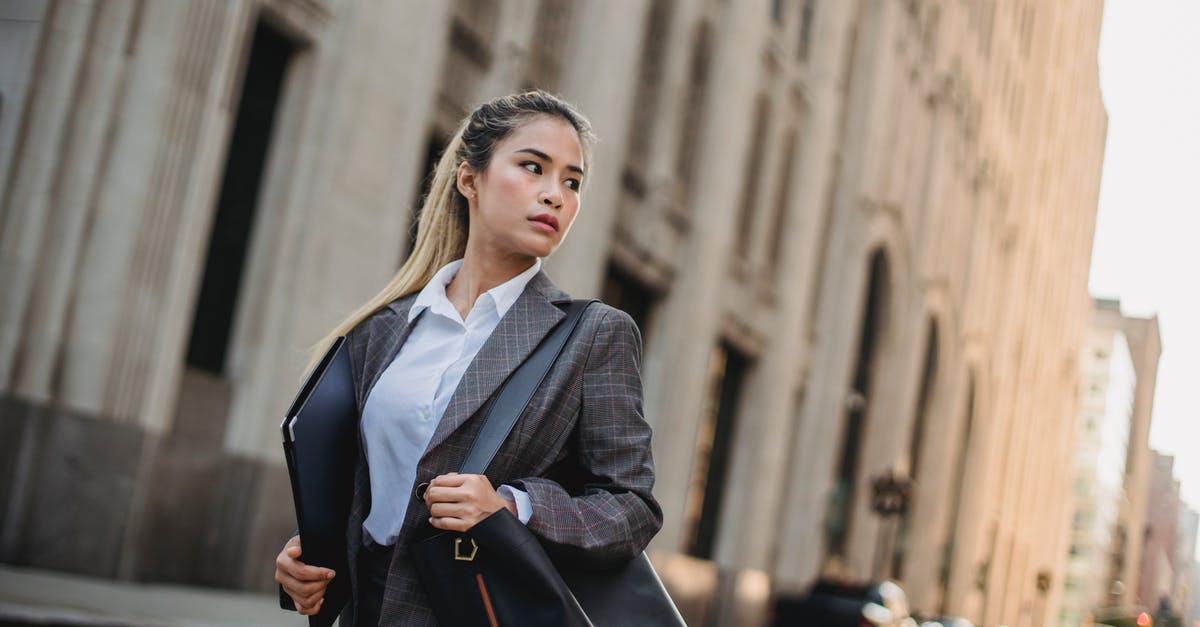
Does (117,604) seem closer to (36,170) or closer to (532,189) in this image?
(36,170)

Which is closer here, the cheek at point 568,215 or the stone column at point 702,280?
the cheek at point 568,215

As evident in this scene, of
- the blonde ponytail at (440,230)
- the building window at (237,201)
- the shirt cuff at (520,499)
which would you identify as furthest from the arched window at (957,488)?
the shirt cuff at (520,499)

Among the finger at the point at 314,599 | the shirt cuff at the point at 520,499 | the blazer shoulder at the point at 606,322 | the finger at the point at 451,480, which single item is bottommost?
the finger at the point at 314,599

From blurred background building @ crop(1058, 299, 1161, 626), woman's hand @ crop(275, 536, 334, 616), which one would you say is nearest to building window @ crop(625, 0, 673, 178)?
woman's hand @ crop(275, 536, 334, 616)

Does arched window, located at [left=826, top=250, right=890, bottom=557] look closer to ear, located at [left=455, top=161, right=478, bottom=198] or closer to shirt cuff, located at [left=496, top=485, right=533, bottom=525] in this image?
ear, located at [left=455, top=161, right=478, bottom=198]

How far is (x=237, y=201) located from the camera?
16.1 metres

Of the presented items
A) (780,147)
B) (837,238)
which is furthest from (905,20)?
(780,147)

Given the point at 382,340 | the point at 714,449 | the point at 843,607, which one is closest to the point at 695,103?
the point at 714,449

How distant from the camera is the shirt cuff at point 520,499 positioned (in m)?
2.58

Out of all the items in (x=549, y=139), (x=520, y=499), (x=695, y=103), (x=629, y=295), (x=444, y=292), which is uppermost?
(x=695, y=103)

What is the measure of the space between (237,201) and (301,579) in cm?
1378

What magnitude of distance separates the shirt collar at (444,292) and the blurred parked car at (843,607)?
17.2 meters

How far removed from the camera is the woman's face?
289cm

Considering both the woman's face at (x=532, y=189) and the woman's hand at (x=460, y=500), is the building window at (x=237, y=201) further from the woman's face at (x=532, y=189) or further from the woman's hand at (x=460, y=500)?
the woman's hand at (x=460, y=500)
